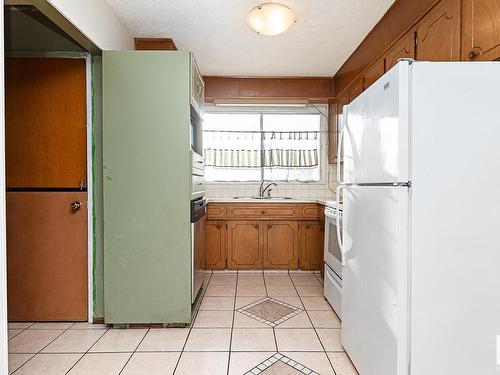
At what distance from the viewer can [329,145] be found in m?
4.20

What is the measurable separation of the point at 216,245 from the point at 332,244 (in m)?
1.53

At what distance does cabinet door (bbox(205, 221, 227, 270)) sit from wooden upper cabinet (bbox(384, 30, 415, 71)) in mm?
2384

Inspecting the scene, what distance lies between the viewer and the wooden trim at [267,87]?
3.93 meters

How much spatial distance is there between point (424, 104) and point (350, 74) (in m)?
2.30

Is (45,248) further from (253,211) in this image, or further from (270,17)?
(270,17)

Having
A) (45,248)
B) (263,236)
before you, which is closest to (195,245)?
(45,248)

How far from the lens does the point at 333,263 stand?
8.77 ft

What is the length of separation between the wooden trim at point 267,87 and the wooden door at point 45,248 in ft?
7.08

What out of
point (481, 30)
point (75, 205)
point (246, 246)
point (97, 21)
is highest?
point (97, 21)

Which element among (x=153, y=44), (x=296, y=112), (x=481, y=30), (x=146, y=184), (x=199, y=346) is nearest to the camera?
(x=481, y=30)

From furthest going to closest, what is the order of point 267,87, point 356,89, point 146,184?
point 267,87 → point 356,89 → point 146,184

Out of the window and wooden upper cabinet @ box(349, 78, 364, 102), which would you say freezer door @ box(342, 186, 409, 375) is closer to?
wooden upper cabinet @ box(349, 78, 364, 102)

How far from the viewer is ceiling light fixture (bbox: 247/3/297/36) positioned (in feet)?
7.52

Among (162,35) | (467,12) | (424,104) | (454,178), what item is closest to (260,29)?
(162,35)
